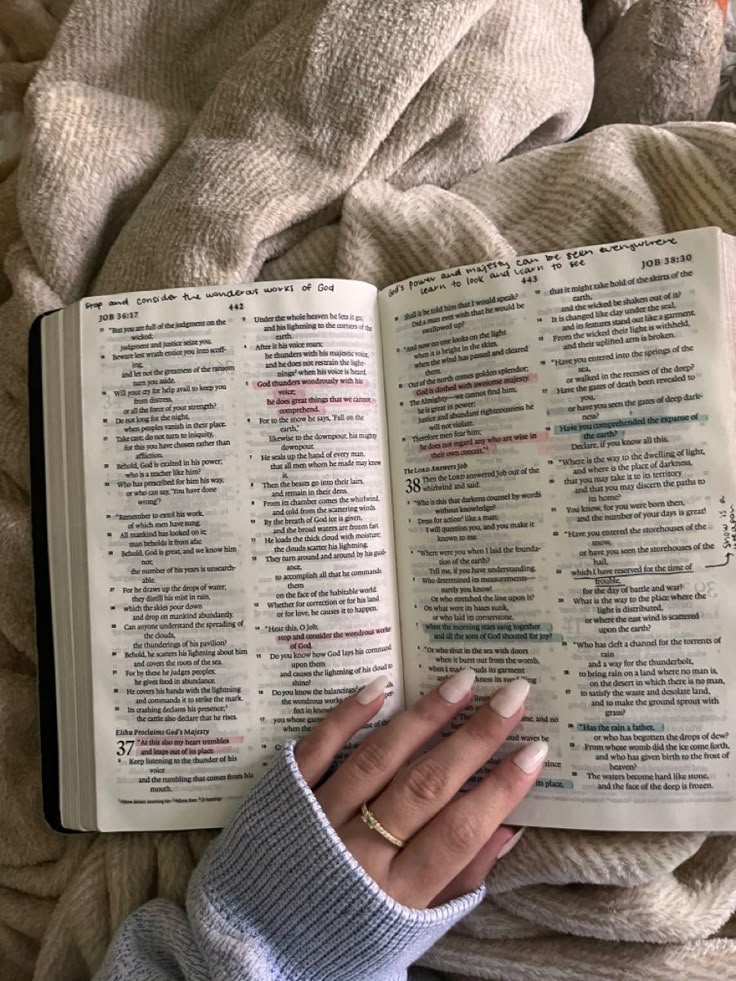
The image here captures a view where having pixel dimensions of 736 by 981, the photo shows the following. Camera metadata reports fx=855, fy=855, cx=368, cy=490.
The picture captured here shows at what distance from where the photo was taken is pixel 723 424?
558mm

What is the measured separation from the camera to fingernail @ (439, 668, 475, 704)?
0.58 meters

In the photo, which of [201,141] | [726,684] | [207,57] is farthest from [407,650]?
[207,57]

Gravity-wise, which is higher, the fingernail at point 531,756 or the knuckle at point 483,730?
the knuckle at point 483,730

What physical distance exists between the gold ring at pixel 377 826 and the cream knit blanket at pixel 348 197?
3.8 inches

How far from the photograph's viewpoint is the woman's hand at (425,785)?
550 mm

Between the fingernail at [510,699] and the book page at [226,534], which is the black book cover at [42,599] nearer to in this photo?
the book page at [226,534]

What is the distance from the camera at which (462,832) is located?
21.7 inches

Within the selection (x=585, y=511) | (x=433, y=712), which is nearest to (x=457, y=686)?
(x=433, y=712)

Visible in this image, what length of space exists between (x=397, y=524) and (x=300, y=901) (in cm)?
26

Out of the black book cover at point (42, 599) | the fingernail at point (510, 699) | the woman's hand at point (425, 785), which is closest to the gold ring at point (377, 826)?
the woman's hand at point (425, 785)

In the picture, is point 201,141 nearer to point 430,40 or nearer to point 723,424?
point 430,40

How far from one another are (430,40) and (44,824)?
0.65 metres

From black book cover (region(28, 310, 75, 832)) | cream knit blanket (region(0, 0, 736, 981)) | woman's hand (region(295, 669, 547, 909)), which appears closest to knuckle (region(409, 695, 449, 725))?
woman's hand (region(295, 669, 547, 909))

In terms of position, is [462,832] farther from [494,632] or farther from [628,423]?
[628,423]
